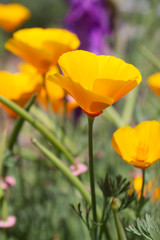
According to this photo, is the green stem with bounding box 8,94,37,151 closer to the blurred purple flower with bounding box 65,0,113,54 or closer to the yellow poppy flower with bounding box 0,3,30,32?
the yellow poppy flower with bounding box 0,3,30,32

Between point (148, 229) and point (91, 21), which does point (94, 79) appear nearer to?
point (148, 229)

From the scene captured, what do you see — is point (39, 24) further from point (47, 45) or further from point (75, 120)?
point (47, 45)

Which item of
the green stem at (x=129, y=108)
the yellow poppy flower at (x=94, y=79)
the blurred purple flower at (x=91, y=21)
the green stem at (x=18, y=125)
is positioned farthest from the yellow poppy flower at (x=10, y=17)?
the yellow poppy flower at (x=94, y=79)

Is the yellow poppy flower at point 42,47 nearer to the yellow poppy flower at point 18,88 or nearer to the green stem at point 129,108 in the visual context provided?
the yellow poppy flower at point 18,88

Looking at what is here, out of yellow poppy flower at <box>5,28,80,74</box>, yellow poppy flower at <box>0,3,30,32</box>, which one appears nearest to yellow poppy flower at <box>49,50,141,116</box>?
yellow poppy flower at <box>5,28,80,74</box>

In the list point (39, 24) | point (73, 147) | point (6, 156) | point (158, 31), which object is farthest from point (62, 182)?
point (39, 24)
